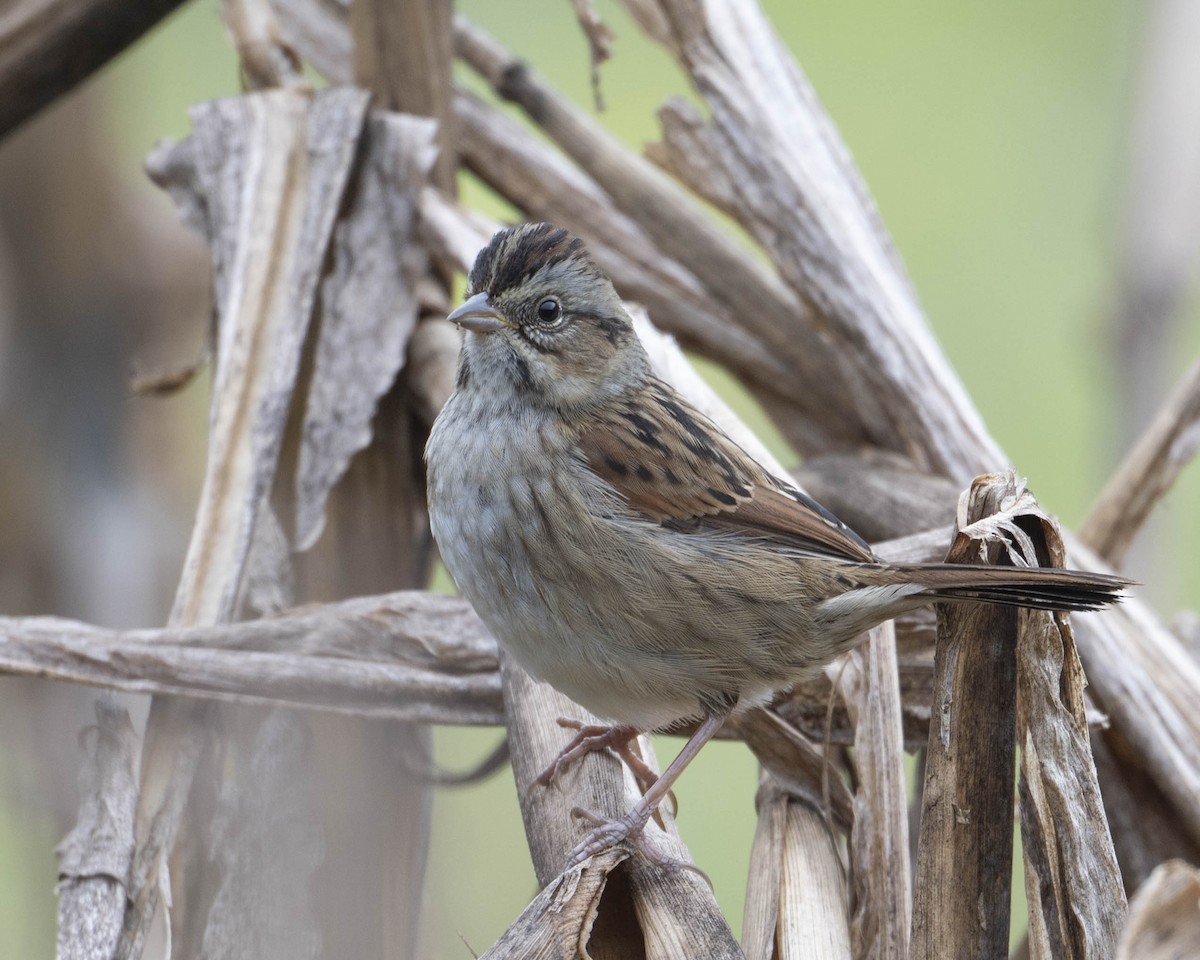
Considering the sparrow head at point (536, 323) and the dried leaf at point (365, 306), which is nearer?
the sparrow head at point (536, 323)

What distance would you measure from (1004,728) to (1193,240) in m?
2.14

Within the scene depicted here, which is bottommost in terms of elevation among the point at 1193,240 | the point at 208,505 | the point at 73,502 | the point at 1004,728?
the point at 1004,728

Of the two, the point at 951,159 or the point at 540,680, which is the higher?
the point at 951,159

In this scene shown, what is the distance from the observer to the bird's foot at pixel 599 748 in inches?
59.8

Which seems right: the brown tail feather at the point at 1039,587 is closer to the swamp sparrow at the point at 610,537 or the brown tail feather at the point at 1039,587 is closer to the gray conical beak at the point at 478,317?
the swamp sparrow at the point at 610,537

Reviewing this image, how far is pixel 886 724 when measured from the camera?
1469 mm

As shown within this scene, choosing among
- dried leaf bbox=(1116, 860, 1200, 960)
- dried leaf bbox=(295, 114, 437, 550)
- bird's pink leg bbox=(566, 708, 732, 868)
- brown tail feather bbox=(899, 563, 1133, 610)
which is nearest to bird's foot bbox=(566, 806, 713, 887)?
bird's pink leg bbox=(566, 708, 732, 868)

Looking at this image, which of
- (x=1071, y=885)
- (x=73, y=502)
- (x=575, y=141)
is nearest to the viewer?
(x=1071, y=885)

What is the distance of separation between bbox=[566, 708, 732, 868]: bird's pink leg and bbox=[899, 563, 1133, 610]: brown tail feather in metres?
0.42

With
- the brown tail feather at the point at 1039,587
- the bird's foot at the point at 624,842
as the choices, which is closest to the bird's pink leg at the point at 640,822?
the bird's foot at the point at 624,842

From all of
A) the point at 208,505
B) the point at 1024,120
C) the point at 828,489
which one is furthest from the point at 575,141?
the point at 1024,120

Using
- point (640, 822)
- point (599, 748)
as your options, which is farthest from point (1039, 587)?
point (599, 748)

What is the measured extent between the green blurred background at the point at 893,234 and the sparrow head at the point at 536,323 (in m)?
0.64

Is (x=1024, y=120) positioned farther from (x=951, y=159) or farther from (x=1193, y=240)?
Answer: (x=1193, y=240)
